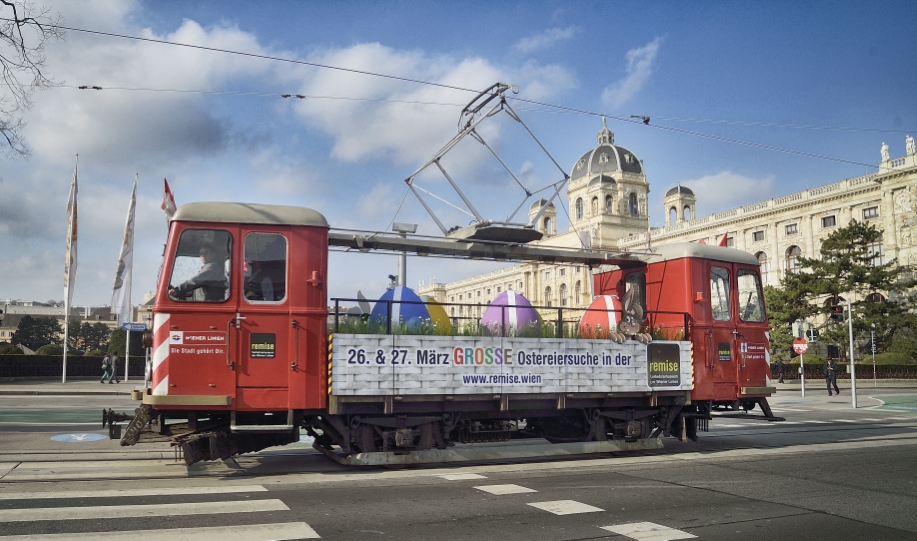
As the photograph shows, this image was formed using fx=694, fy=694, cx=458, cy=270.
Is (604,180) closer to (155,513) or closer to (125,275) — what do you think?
(125,275)

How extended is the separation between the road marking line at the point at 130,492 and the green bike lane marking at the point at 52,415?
960cm

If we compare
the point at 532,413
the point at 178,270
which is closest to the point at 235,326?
the point at 178,270

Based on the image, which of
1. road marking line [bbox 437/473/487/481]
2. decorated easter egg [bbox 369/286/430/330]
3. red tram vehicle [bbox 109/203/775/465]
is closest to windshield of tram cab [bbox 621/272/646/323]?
red tram vehicle [bbox 109/203/775/465]

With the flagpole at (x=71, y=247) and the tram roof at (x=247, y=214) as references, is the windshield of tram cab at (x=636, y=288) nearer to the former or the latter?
the tram roof at (x=247, y=214)

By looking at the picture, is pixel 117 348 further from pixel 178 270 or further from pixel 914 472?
pixel 914 472

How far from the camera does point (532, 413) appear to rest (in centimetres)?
1159

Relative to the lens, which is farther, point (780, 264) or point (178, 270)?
point (780, 264)

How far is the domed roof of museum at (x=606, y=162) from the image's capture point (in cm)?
11362

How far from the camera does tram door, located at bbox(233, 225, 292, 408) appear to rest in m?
9.70

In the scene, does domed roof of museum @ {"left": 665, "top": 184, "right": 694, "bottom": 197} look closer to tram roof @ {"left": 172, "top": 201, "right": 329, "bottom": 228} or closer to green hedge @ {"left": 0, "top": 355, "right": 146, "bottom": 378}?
green hedge @ {"left": 0, "top": 355, "right": 146, "bottom": 378}

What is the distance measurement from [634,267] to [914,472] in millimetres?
5878

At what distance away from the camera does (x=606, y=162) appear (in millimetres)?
115062

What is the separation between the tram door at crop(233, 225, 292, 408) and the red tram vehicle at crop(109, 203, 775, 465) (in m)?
0.01

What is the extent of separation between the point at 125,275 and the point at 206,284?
2249 centimetres
